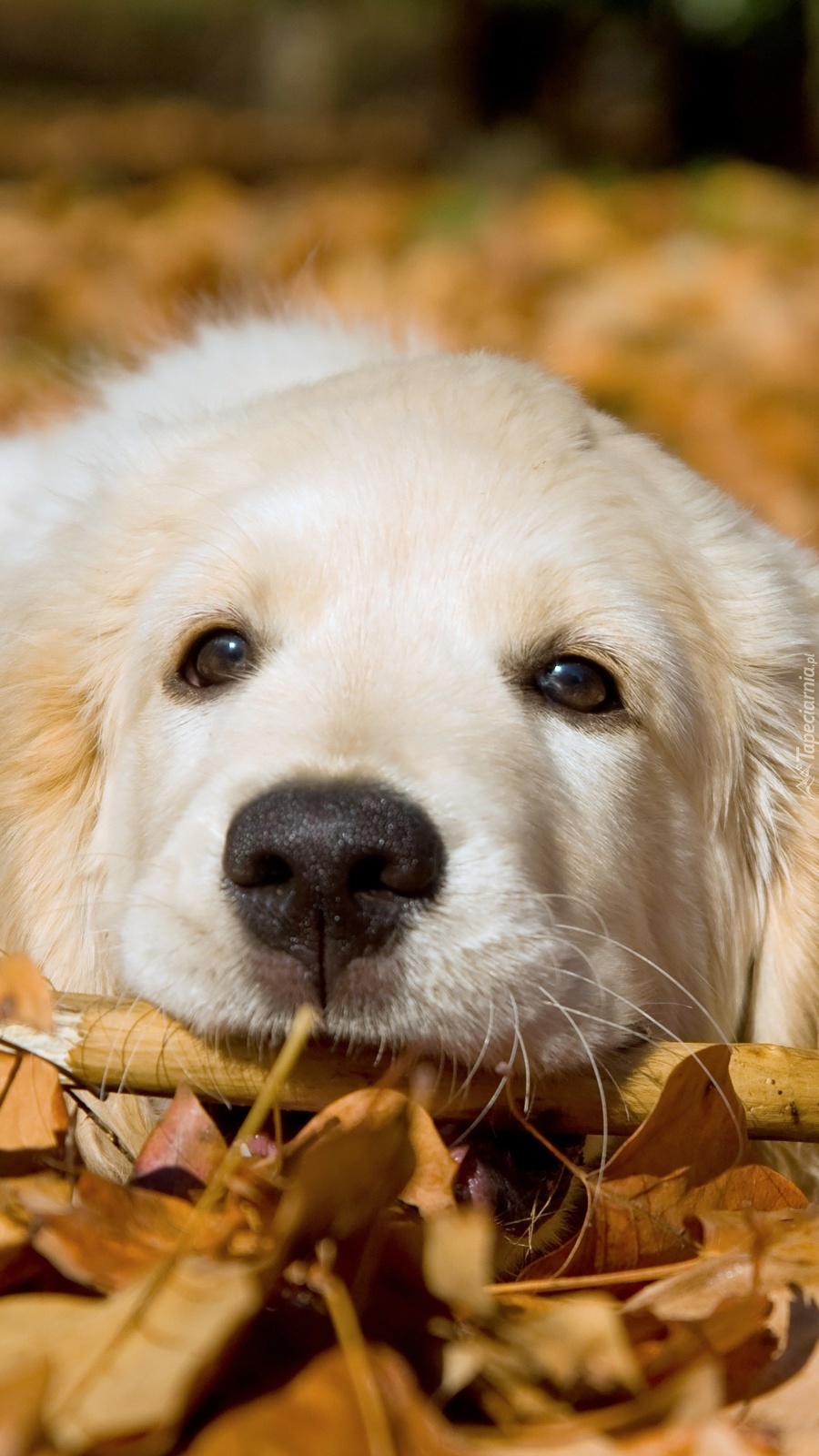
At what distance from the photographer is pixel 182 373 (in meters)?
3.98

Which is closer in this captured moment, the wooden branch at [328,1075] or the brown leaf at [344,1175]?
the brown leaf at [344,1175]

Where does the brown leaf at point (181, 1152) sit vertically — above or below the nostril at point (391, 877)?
below

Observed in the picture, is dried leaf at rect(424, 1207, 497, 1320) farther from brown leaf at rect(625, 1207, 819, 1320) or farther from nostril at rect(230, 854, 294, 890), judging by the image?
nostril at rect(230, 854, 294, 890)

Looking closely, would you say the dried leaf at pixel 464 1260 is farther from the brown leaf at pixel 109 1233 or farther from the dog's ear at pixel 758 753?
the dog's ear at pixel 758 753

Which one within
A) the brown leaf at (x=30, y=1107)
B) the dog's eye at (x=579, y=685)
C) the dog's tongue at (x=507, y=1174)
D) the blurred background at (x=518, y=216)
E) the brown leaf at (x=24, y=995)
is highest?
the blurred background at (x=518, y=216)

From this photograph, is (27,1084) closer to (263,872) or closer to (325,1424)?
(263,872)

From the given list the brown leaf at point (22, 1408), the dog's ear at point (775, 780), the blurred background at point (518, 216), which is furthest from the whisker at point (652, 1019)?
the blurred background at point (518, 216)

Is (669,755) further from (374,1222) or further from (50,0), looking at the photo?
(50,0)

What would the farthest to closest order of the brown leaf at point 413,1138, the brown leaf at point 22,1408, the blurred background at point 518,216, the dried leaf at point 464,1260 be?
the blurred background at point 518,216 < the brown leaf at point 413,1138 < the dried leaf at point 464,1260 < the brown leaf at point 22,1408

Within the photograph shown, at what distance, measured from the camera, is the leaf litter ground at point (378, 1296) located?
1451mm

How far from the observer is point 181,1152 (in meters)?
1.97

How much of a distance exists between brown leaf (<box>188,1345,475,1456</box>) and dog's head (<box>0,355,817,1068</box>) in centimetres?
60

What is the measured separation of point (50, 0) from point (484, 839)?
33.1 meters

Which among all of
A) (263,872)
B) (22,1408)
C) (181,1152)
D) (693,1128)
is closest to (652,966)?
(693,1128)
